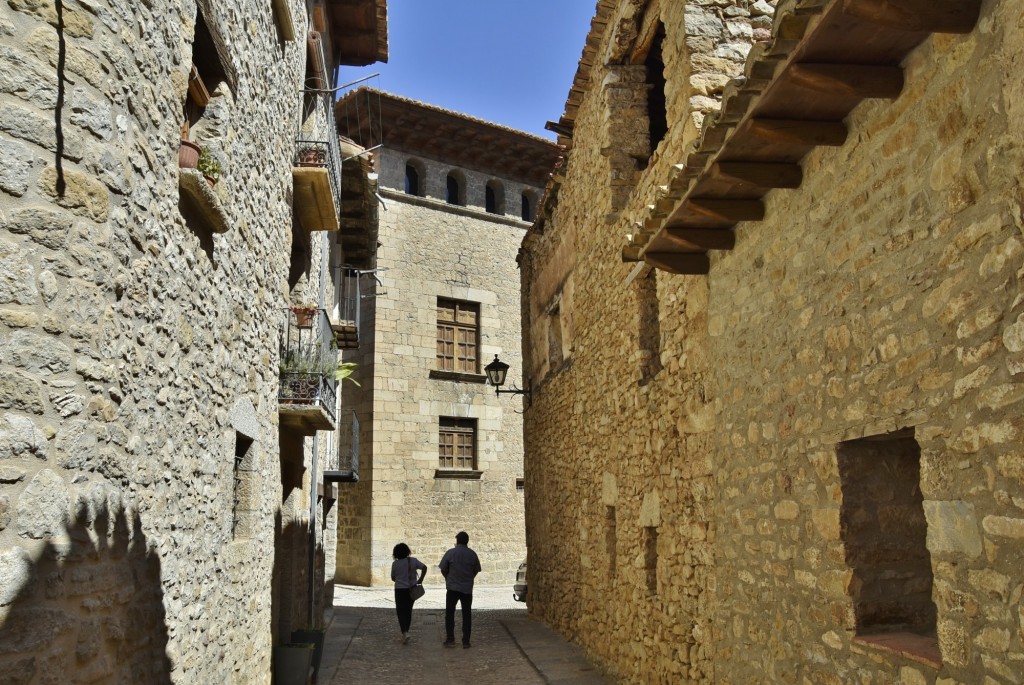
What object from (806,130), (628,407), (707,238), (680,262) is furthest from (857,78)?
(628,407)

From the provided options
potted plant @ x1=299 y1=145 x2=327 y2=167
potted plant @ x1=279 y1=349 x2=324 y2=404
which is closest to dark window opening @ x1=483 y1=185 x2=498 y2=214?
potted plant @ x1=299 y1=145 x2=327 y2=167

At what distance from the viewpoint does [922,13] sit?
110 inches

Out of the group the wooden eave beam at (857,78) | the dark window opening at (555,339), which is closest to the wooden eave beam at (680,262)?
the wooden eave beam at (857,78)

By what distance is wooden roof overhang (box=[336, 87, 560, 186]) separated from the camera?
18281 mm

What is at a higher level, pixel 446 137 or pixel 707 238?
pixel 446 137

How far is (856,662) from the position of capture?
3561 millimetres

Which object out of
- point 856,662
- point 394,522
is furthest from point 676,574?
point 394,522

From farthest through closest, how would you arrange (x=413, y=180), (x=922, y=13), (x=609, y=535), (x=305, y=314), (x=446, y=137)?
1. (x=413, y=180)
2. (x=446, y=137)
3. (x=609, y=535)
4. (x=305, y=314)
5. (x=922, y=13)

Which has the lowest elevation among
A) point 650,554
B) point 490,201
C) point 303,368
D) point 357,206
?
point 650,554

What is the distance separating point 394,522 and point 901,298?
15.6m

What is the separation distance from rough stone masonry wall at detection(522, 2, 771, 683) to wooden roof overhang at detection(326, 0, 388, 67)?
3.67 meters

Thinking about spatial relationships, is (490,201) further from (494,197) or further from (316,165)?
(316,165)

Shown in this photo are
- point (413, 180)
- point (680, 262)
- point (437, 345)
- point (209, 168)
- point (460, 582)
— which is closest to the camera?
point (209, 168)

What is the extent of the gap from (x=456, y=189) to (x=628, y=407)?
550 inches
